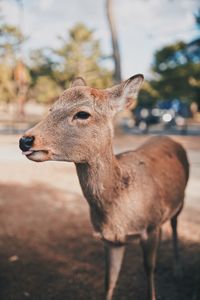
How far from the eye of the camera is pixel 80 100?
2971 millimetres

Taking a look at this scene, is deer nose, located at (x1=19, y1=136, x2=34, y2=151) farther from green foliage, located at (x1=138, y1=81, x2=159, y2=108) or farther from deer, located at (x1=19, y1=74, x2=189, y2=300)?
green foliage, located at (x1=138, y1=81, x2=159, y2=108)

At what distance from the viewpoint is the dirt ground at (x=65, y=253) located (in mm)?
4225

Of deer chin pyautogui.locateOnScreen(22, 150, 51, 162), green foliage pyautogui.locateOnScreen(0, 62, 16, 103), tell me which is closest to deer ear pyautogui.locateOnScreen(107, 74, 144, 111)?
deer chin pyautogui.locateOnScreen(22, 150, 51, 162)

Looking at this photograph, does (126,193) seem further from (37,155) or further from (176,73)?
(176,73)

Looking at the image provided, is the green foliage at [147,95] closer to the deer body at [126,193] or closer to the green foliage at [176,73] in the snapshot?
the green foliage at [176,73]

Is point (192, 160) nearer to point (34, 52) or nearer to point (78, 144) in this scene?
point (78, 144)

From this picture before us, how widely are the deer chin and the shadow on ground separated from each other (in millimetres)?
2072

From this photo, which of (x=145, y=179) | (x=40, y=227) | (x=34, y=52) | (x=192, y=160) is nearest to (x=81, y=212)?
(x=40, y=227)

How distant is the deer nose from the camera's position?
8.70 ft

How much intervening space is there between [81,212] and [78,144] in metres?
4.25

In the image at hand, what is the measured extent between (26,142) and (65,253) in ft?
9.84

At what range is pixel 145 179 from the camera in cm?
365

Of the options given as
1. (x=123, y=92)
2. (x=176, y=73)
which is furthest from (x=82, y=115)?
(x=176, y=73)

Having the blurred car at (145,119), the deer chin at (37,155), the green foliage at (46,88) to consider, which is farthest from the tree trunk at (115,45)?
the green foliage at (46,88)
